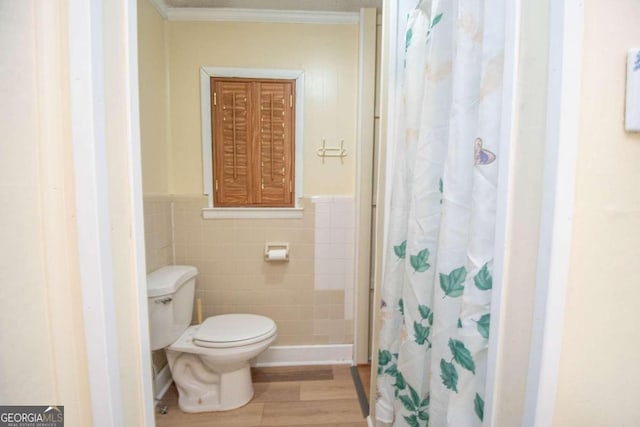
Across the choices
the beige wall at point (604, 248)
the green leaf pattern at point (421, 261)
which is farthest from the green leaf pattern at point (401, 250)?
the beige wall at point (604, 248)

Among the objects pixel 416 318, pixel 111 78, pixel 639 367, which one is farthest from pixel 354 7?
pixel 639 367

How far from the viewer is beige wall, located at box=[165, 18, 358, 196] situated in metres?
1.80

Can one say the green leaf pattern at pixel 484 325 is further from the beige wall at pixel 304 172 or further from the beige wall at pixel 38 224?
the beige wall at pixel 304 172

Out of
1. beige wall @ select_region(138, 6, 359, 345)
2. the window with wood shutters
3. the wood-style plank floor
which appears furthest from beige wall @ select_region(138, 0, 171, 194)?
the wood-style plank floor

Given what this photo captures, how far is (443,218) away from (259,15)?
182 cm

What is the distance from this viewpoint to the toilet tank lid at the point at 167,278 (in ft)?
4.77

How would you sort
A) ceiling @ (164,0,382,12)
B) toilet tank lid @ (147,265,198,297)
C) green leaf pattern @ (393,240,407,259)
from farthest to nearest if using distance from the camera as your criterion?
ceiling @ (164,0,382,12), toilet tank lid @ (147,265,198,297), green leaf pattern @ (393,240,407,259)

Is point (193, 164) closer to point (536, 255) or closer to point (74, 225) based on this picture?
point (74, 225)

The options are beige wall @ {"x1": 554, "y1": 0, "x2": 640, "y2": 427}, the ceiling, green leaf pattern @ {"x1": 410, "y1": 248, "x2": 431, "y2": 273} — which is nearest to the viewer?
beige wall @ {"x1": 554, "y1": 0, "x2": 640, "y2": 427}

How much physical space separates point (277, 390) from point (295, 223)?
3.46 ft

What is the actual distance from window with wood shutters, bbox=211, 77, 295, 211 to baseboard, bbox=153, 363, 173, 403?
1.08 meters

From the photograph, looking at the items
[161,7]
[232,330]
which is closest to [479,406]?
[232,330]

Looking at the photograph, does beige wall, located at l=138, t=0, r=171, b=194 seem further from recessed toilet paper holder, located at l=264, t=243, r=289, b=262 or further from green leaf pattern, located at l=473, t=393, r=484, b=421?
green leaf pattern, located at l=473, t=393, r=484, b=421

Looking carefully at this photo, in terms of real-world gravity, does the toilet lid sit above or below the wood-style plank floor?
above
